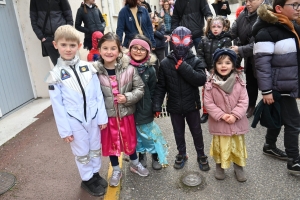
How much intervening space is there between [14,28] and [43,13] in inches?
37.8

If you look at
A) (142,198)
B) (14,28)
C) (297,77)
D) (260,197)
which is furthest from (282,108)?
(14,28)

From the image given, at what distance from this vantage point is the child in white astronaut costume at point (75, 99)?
251 cm

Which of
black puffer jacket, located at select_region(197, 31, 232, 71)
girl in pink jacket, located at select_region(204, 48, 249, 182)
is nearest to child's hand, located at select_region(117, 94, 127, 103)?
girl in pink jacket, located at select_region(204, 48, 249, 182)

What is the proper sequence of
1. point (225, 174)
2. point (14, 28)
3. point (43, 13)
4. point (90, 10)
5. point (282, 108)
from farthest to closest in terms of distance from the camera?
point (90, 10), point (14, 28), point (43, 13), point (225, 174), point (282, 108)

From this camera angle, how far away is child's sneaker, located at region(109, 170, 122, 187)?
3019 millimetres

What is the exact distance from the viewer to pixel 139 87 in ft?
9.48

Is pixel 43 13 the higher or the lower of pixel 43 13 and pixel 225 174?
the higher

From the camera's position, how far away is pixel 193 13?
15.5 feet

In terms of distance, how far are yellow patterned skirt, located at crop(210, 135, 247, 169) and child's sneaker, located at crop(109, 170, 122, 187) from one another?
45.8 inches

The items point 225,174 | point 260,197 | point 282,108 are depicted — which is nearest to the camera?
point 260,197

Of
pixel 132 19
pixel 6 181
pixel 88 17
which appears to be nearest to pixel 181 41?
pixel 132 19

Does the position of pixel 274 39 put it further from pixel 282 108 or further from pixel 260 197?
pixel 260 197

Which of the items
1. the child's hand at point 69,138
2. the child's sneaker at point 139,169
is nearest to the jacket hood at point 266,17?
the child's sneaker at point 139,169

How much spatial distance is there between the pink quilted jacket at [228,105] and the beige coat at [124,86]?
761mm
